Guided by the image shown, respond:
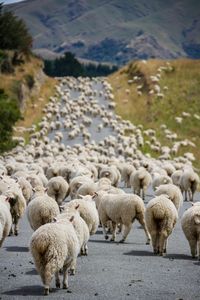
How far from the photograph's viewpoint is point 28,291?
13.4 m

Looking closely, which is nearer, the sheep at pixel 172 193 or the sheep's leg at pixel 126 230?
the sheep's leg at pixel 126 230

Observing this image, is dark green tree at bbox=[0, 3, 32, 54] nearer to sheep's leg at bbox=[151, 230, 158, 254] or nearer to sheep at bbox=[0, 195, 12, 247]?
sheep at bbox=[0, 195, 12, 247]

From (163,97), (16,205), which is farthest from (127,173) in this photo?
(163,97)

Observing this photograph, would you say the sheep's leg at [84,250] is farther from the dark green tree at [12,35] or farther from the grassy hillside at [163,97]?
the dark green tree at [12,35]

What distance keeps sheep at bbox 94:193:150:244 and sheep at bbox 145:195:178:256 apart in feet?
5.34

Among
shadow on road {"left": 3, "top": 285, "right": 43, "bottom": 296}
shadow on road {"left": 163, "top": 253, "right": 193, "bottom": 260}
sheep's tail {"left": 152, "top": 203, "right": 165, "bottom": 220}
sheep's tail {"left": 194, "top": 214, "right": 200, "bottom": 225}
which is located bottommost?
shadow on road {"left": 163, "top": 253, "right": 193, "bottom": 260}

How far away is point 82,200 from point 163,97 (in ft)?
233

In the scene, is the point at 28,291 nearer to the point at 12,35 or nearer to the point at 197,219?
the point at 197,219

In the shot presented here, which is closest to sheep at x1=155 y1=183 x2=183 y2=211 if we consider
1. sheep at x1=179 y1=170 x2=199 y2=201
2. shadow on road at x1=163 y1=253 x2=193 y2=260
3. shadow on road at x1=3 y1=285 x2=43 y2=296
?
shadow on road at x1=163 y1=253 x2=193 y2=260

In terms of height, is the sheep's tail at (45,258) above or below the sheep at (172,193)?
below

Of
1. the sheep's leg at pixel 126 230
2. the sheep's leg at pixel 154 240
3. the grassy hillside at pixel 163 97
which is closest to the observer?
the sheep's leg at pixel 154 240

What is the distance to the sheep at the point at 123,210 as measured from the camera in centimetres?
1958

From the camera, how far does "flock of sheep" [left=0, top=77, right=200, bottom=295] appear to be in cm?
1360

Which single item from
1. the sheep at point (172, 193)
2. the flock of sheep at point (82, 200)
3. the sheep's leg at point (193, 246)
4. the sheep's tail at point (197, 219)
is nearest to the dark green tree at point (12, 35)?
the flock of sheep at point (82, 200)
